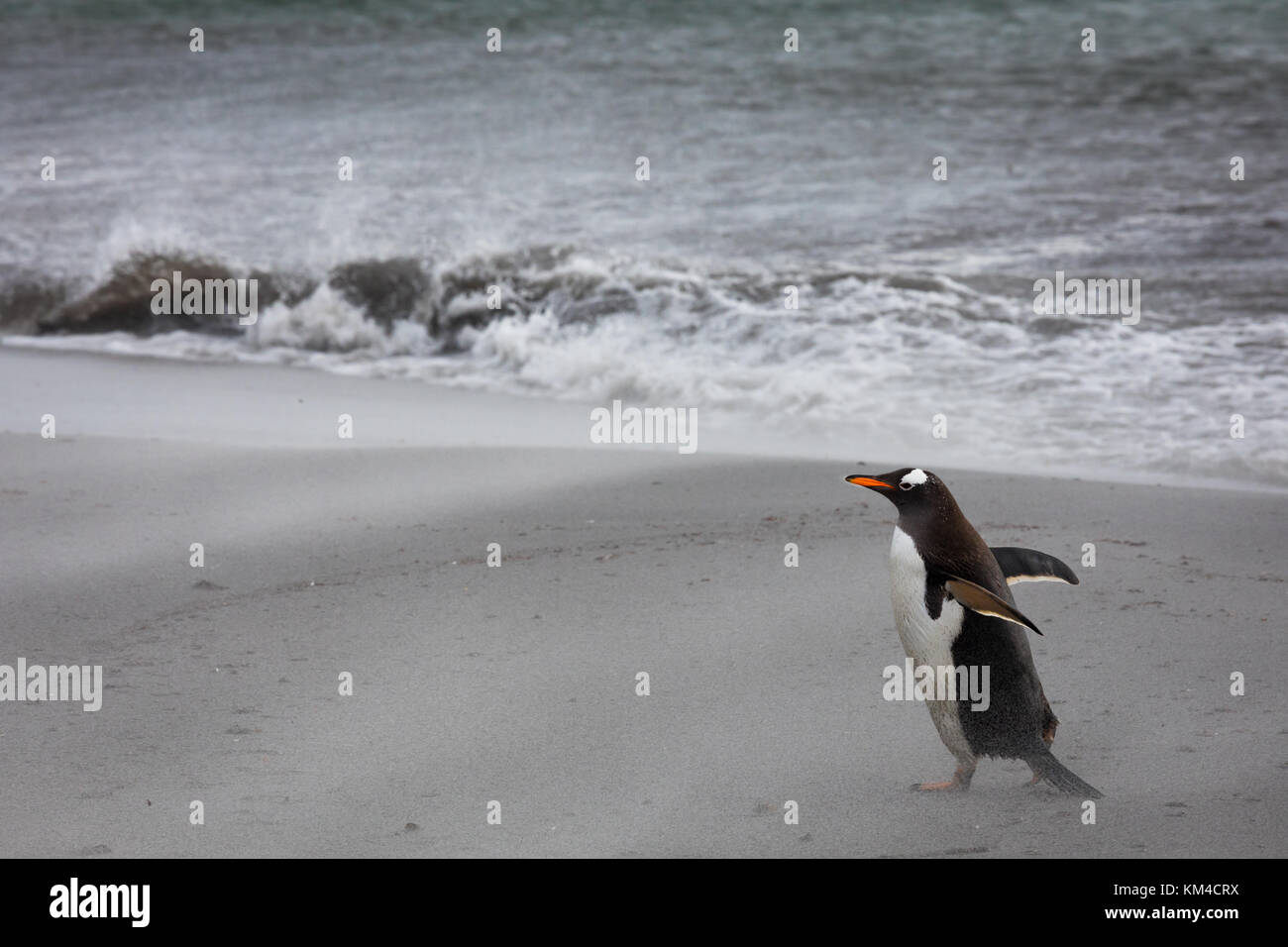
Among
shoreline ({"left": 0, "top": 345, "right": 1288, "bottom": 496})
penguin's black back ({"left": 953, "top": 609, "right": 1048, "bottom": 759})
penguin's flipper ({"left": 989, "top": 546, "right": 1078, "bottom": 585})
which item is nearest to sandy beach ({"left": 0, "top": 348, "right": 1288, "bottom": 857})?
penguin's black back ({"left": 953, "top": 609, "right": 1048, "bottom": 759})

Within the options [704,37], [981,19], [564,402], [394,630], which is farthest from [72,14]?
[394,630]

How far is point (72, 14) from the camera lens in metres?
22.2

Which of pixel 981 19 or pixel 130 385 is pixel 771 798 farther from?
pixel 981 19

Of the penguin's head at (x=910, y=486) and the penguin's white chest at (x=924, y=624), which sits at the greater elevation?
the penguin's head at (x=910, y=486)

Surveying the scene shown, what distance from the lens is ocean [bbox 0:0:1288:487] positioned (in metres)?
7.88

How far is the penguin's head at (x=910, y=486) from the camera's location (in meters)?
3.44

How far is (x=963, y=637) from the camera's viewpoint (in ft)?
11.2

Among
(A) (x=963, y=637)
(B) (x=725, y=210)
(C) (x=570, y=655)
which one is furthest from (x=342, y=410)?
(B) (x=725, y=210)

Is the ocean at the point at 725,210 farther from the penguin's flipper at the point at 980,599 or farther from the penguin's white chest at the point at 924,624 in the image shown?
the penguin's flipper at the point at 980,599

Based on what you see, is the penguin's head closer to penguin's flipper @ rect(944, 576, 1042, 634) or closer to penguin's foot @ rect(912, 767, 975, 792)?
penguin's flipper @ rect(944, 576, 1042, 634)

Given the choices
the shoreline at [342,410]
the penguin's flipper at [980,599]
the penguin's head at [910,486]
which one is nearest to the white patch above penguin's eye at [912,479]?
the penguin's head at [910,486]

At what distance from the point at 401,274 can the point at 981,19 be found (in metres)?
12.0

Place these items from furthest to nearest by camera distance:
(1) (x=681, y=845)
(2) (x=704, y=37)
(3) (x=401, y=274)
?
(2) (x=704, y=37) → (3) (x=401, y=274) → (1) (x=681, y=845)

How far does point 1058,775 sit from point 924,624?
471mm
